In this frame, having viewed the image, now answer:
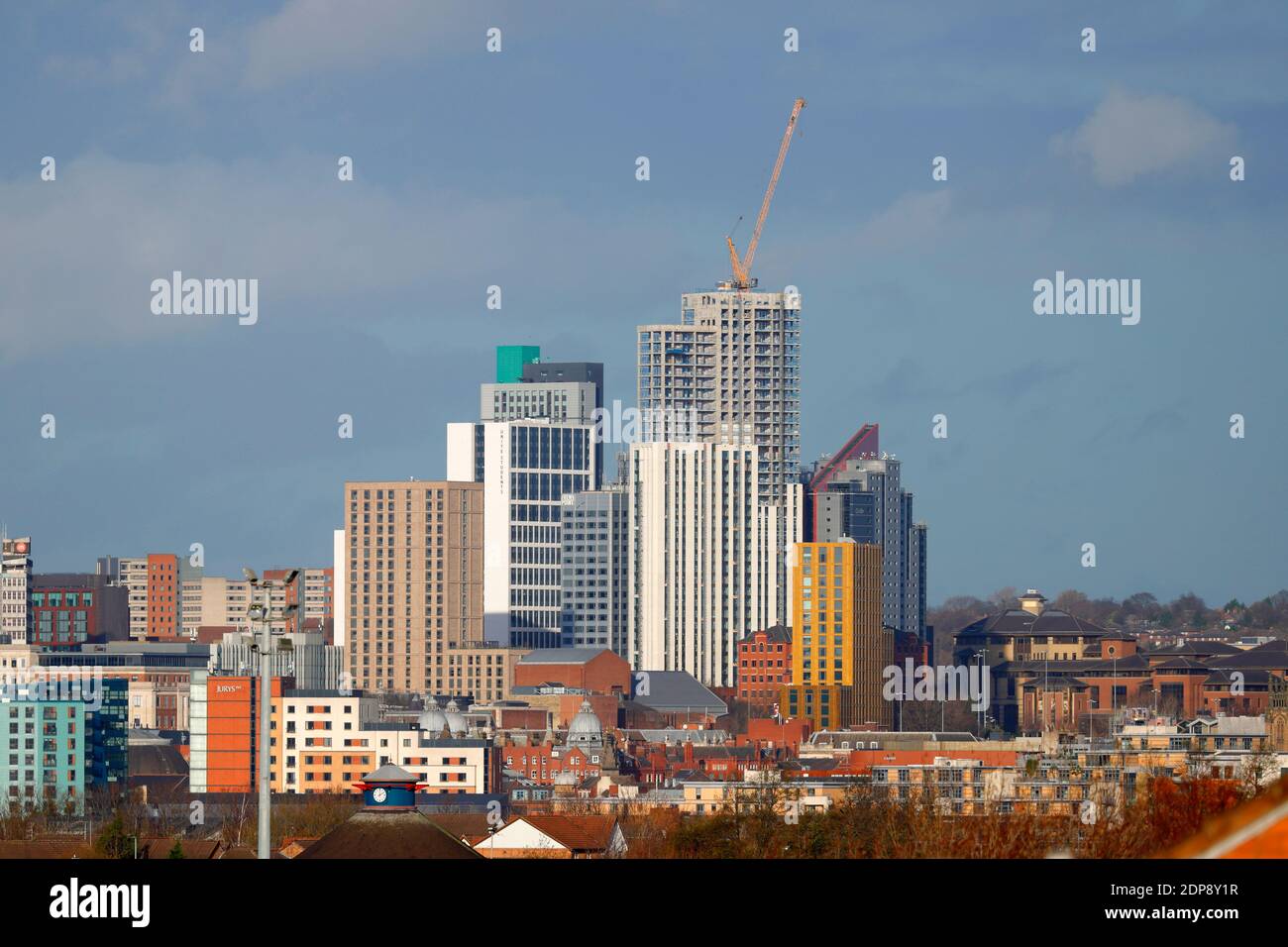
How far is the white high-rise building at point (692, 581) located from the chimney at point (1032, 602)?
70.3 ft

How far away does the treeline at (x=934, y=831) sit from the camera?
37.2 metres

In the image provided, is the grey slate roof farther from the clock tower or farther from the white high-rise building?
the clock tower

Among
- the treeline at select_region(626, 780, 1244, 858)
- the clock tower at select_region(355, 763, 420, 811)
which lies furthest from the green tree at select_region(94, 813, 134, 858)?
the clock tower at select_region(355, 763, 420, 811)

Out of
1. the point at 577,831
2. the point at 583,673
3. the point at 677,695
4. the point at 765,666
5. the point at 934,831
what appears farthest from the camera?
the point at 583,673

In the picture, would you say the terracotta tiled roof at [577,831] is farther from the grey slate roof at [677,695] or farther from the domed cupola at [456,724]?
the grey slate roof at [677,695]

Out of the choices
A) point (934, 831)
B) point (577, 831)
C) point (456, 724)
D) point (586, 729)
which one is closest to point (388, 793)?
point (934, 831)

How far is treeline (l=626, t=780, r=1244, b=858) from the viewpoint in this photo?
37156mm

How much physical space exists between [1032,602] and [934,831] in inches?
5736

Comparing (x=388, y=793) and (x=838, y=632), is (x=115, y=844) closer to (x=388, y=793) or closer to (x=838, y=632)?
(x=388, y=793)

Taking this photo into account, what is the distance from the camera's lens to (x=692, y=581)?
647 feet

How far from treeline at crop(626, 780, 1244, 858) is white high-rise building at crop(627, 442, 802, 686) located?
428ft
